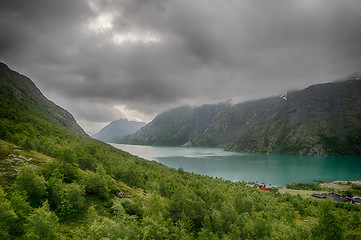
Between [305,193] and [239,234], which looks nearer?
[239,234]

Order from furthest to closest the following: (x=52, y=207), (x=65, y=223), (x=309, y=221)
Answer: (x=309, y=221)
(x=52, y=207)
(x=65, y=223)

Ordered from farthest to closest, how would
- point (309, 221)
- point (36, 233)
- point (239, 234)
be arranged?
point (309, 221)
point (239, 234)
point (36, 233)

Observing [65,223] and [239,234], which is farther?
[239,234]

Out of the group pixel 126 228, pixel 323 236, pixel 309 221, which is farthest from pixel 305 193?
pixel 126 228

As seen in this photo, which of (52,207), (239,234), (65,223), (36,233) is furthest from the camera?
(239,234)

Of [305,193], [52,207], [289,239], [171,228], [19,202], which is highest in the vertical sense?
[19,202]

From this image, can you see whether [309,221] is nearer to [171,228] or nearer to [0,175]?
[171,228]

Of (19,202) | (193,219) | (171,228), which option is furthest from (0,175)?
Result: (193,219)

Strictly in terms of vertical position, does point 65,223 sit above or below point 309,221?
above

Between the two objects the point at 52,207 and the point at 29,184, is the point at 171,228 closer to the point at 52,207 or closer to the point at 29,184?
the point at 52,207
